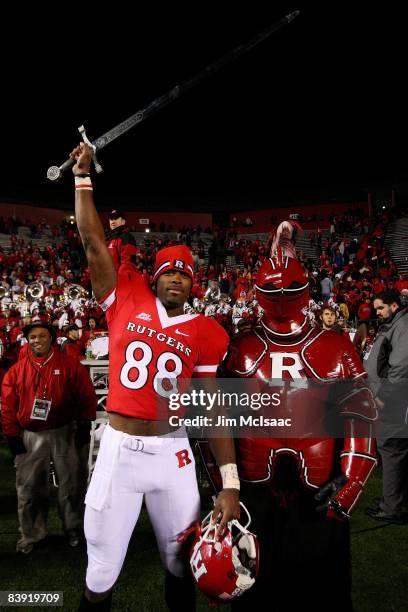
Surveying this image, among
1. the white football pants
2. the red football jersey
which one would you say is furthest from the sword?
the white football pants

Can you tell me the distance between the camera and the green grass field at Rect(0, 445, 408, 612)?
11.7 feet

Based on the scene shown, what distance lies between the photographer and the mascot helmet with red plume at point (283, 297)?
9.05 feet

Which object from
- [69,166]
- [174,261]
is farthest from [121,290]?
[69,166]

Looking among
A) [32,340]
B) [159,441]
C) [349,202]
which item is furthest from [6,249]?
[159,441]

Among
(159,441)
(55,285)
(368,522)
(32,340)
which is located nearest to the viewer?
(159,441)

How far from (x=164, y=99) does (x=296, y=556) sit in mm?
2889

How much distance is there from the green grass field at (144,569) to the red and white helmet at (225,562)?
1.34 meters

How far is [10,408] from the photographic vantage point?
4625mm

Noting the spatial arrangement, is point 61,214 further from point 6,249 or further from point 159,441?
point 159,441

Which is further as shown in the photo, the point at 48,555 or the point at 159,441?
the point at 48,555

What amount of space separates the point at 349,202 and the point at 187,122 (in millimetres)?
11717

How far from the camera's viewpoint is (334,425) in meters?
2.74

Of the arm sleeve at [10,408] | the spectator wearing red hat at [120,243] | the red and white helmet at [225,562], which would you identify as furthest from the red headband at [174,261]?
the arm sleeve at [10,408]

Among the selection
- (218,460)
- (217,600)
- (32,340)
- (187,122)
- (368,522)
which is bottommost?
(368,522)
